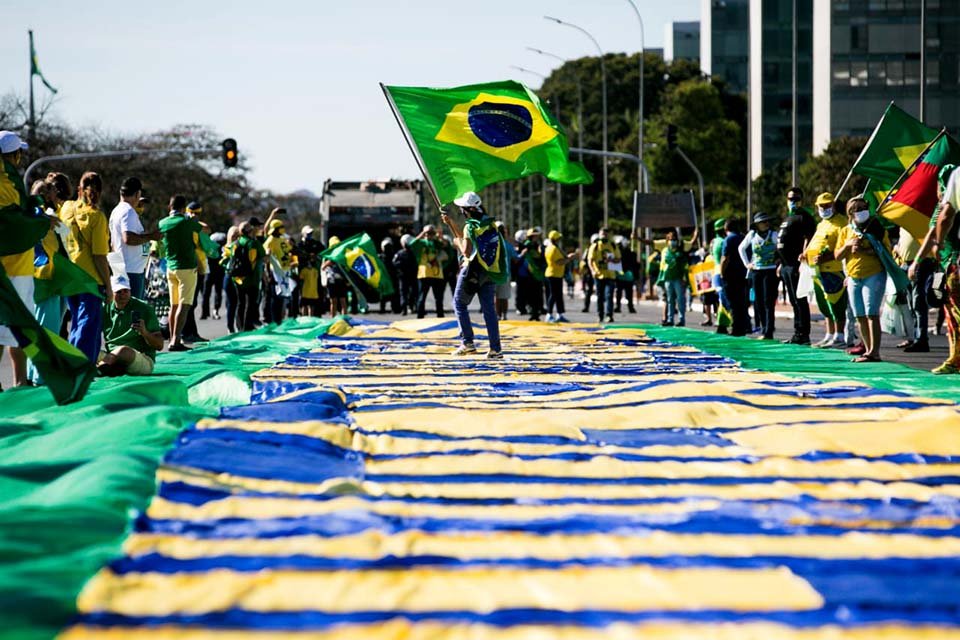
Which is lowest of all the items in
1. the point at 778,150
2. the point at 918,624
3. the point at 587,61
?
the point at 918,624

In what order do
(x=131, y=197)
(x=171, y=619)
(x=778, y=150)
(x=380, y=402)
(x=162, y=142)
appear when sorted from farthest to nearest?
(x=778, y=150)
(x=162, y=142)
(x=131, y=197)
(x=380, y=402)
(x=171, y=619)

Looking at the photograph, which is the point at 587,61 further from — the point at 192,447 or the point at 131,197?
the point at 192,447

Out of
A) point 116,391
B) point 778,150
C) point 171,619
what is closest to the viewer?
point 171,619

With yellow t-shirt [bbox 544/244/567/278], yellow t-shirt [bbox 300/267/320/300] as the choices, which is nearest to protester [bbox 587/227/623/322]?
yellow t-shirt [bbox 544/244/567/278]

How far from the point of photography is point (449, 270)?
2847 centimetres

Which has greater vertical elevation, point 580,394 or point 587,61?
point 587,61

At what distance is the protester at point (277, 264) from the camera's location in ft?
74.9

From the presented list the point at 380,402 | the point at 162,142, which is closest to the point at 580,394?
the point at 380,402

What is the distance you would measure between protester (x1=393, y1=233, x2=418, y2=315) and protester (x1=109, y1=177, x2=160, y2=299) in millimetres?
15099

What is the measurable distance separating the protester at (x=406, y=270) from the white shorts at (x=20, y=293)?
1878 cm

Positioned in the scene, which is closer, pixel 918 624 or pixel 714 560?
pixel 918 624

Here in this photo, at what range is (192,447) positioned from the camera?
21.6ft

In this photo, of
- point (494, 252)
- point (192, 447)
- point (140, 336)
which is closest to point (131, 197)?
point (140, 336)

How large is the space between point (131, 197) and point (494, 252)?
3.81 metres
